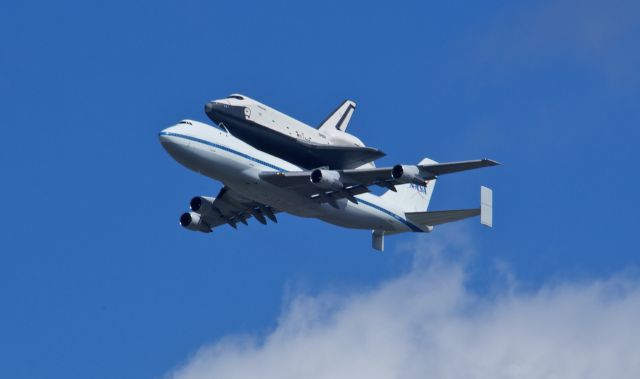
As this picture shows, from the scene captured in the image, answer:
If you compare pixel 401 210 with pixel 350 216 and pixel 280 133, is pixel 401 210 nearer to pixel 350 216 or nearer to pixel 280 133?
pixel 350 216

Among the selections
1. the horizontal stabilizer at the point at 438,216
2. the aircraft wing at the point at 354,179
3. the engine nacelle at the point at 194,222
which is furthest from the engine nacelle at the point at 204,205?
the horizontal stabilizer at the point at 438,216

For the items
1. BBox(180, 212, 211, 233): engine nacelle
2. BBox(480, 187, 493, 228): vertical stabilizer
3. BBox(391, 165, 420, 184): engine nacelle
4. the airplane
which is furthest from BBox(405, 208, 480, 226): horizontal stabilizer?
BBox(180, 212, 211, 233): engine nacelle

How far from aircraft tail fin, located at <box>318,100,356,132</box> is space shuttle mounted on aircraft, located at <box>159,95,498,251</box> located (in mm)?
63

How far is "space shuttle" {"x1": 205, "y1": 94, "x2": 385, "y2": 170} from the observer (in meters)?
79.4

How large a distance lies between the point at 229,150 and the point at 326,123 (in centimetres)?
905

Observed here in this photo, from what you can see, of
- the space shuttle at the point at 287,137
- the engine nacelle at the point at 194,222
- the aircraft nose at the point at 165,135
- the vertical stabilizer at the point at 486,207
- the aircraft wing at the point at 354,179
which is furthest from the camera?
the engine nacelle at the point at 194,222

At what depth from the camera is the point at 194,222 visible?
8969cm

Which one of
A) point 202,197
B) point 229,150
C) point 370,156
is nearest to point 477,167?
point 370,156

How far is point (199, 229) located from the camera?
295 feet

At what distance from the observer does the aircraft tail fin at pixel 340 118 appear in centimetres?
8500

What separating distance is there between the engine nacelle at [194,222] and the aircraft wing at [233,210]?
34 cm

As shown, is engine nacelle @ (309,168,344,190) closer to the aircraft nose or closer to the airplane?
the airplane

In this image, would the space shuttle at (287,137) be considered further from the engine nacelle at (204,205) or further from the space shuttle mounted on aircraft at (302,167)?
the engine nacelle at (204,205)

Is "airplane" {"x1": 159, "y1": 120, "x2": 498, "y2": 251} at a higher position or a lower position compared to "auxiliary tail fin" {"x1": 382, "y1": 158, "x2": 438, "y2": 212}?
lower
